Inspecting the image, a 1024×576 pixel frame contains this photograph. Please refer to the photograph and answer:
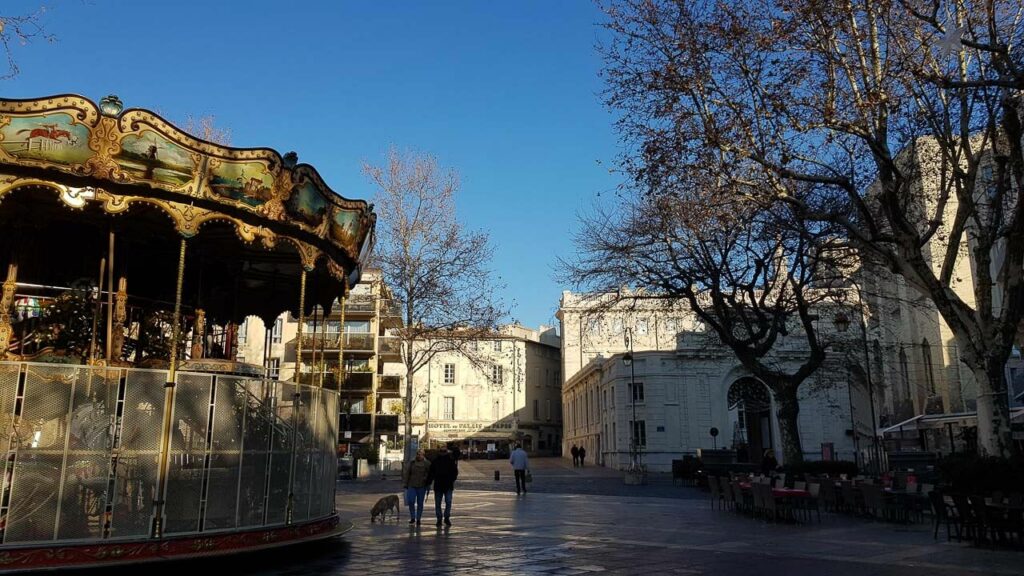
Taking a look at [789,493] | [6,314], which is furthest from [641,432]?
[6,314]

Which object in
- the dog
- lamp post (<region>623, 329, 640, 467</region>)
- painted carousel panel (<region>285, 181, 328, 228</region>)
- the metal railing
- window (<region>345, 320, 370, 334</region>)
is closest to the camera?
the metal railing

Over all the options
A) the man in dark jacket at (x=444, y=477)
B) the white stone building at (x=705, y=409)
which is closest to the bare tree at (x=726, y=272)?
the man in dark jacket at (x=444, y=477)

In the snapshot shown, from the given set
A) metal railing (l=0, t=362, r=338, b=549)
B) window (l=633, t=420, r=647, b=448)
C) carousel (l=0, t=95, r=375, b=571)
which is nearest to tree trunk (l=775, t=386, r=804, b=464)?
carousel (l=0, t=95, r=375, b=571)

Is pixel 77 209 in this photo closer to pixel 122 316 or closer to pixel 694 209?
pixel 122 316

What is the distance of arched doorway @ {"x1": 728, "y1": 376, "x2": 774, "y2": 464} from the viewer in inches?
1772

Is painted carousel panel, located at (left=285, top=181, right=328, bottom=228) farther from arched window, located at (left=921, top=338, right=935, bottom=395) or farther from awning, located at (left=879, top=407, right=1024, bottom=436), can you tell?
arched window, located at (left=921, top=338, right=935, bottom=395)

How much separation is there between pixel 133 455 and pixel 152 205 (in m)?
3.72

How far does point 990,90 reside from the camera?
1430 cm

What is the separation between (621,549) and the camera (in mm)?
11555

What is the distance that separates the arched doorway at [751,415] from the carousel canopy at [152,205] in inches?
1389

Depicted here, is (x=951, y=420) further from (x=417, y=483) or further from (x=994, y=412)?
(x=417, y=483)

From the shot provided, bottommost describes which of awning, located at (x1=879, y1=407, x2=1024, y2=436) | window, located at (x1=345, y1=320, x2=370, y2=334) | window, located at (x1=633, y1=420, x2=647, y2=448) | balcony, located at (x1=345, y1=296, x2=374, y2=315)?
window, located at (x1=633, y1=420, x2=647, y2=448)

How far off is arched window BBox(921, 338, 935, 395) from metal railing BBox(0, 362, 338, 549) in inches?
1360

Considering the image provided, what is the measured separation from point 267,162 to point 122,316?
4103mm
